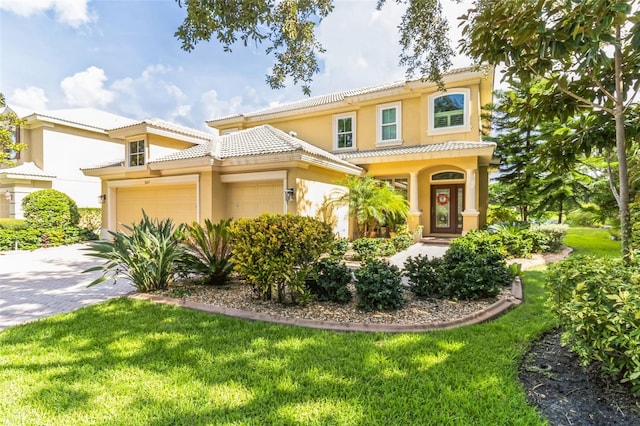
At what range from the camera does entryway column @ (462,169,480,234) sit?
1314cm

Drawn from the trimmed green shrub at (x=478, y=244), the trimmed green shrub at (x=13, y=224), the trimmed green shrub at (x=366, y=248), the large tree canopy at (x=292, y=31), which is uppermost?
the large tree canopy at (x=292, y=31)

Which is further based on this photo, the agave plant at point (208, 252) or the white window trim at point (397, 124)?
the white window trim at point (397, 124)

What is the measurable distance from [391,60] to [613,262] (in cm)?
732

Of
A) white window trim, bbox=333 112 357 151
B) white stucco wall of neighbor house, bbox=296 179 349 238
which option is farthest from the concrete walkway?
white window trim, bbox=333 112 357 151

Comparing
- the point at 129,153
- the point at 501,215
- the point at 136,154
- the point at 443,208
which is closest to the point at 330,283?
the point at 443,208

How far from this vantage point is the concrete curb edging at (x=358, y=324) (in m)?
4.65

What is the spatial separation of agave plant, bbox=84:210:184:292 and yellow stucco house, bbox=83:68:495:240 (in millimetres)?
4946

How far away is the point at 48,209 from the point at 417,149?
18.2 m

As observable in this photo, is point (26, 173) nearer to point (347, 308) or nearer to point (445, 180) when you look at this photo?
point (347, 308)

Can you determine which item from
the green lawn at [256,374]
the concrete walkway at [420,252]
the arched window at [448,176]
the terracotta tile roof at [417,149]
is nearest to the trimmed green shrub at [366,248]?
the concrete walkway at [420,252]

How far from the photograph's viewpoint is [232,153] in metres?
12.2

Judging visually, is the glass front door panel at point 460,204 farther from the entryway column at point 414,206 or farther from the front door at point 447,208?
the entryway column at point 414,206

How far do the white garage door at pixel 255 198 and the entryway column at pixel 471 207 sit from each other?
25.9 ft

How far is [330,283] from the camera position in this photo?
584cm
